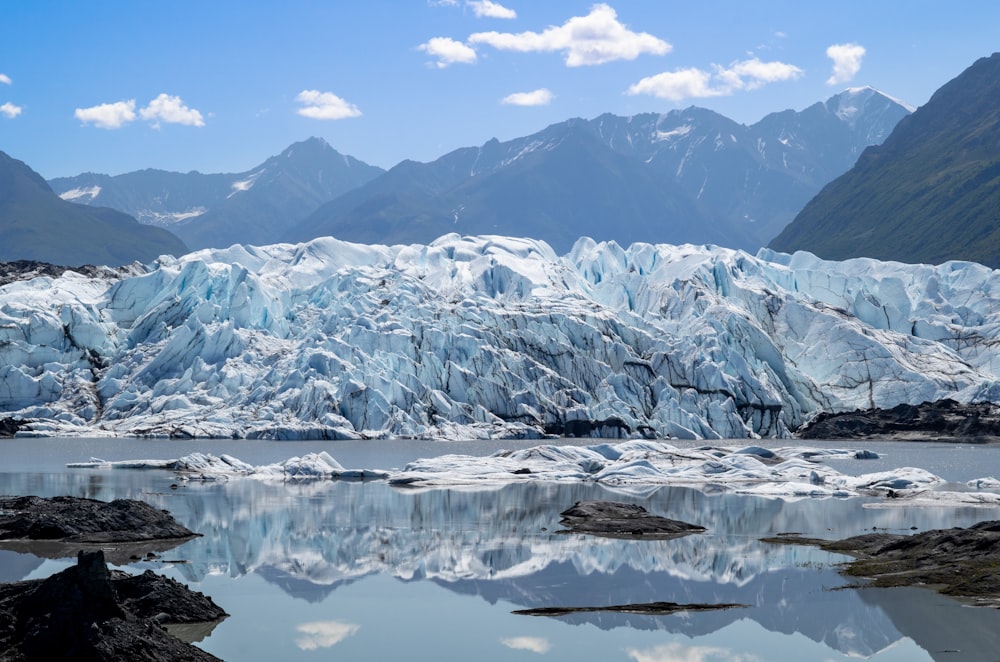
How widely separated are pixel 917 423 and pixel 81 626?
6452 centimetres

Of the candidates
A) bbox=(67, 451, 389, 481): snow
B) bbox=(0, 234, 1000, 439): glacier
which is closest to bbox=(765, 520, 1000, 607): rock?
bbox=(67, 451, 389, 481): snow

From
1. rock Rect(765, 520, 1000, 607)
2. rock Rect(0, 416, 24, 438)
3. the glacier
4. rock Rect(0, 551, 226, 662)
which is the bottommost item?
rock Rect(0, 416, 24, 438)

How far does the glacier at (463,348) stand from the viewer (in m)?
66.8

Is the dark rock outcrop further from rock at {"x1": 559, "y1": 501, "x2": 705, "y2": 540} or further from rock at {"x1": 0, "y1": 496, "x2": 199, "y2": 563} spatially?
rock at {"x1": 559, "y1": 501, "x2": 705, "y2": 540}

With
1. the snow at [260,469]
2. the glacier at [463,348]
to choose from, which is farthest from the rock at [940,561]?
the glacier at [463,348]

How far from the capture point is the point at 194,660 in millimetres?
15484

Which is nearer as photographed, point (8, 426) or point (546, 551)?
point (546, 551)

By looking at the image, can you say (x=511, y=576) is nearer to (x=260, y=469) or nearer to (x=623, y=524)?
(x=623, y=524)

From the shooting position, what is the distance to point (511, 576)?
951 inches

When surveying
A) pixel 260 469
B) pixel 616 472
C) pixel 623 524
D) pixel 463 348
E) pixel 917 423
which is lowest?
pixel 260 469

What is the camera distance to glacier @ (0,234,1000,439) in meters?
66.8

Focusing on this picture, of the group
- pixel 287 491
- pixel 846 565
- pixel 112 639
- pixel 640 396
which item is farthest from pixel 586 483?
pixel 112 639

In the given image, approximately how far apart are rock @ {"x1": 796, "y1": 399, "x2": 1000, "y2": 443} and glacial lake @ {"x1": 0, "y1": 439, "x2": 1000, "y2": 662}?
2968 cm

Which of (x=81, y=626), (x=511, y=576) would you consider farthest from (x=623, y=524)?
(x=81, y=626)
